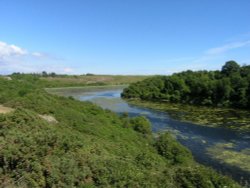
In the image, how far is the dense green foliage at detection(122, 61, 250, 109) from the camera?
78.6 m

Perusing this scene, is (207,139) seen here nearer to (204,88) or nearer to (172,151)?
(172,151)

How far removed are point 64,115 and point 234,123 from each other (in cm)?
3194

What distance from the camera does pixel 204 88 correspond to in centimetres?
8862

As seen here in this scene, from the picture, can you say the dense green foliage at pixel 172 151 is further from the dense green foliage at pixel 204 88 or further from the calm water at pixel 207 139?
the dense green foliage at pixel 204 88

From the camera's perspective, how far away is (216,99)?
8262 cm

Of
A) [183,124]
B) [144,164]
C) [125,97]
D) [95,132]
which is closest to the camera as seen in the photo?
[144,164]

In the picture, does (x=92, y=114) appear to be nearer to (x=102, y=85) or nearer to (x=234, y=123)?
(x=234, y=123)

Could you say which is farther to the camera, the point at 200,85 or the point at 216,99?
the point at 200,85

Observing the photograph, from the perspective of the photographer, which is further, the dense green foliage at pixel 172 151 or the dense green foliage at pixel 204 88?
the dense green foliage at pixel 204 88

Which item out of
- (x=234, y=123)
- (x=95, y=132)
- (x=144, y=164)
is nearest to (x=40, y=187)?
(x=144, y=164)

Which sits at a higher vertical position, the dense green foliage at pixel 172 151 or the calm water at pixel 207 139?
the dense green foliage at pixel 172 151

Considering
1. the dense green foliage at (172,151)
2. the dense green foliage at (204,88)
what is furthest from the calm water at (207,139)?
the dense green foliage at (204,88)

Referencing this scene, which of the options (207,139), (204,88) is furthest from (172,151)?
(204,88)

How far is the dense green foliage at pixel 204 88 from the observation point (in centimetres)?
7862
